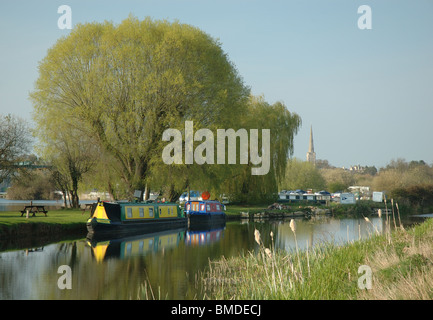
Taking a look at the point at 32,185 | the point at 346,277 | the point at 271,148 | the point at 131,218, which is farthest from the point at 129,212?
the point at 32,185

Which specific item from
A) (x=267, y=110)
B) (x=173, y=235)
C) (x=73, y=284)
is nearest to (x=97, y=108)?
(x=173, y=235)

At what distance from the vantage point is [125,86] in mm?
30484

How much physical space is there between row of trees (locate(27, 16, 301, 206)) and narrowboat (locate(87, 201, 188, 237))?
6.62ft

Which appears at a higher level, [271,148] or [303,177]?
[271,148]

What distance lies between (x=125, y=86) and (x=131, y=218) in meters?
8.64

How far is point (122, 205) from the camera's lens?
27406 millimetres

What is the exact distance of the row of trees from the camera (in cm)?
3022

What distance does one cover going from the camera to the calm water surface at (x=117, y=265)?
488 inches

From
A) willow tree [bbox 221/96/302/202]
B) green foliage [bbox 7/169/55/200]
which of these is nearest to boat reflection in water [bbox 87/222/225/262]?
green foliage [bbox 7/169/55/200]

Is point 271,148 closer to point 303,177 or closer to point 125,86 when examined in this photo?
point 125,86

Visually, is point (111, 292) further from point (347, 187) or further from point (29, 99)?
point (347, 187)

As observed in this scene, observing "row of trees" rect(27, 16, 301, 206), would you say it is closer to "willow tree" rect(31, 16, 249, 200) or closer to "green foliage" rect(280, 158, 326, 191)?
"willow tree" rect(31, 16, 249, 200)

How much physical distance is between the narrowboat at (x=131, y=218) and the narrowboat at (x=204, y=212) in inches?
92.3

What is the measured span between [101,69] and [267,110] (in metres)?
20.7
